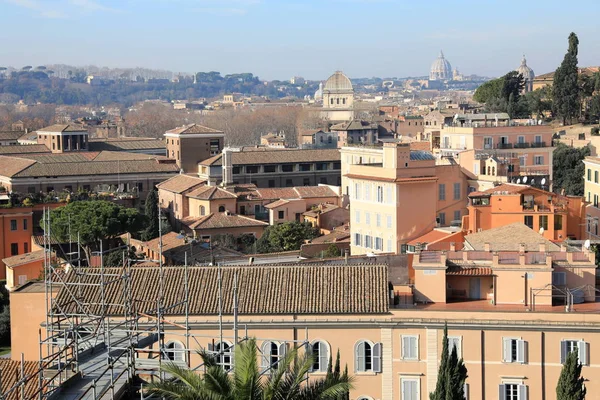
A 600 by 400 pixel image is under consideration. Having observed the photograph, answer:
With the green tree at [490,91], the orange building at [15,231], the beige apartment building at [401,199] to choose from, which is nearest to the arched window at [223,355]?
the beige apartment building at [401,199]

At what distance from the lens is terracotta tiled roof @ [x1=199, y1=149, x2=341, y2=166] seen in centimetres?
4303

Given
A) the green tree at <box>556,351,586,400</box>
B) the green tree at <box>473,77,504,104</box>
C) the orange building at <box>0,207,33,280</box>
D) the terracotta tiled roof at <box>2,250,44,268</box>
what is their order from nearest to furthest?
the green tree at <box>556,351,586,400</box>, the terracotta tiled roof at <box>2,250,44,268</box>, the orange building at <box>0,207,33,280</box>, the green tree at <box>473,77,504,104</box>

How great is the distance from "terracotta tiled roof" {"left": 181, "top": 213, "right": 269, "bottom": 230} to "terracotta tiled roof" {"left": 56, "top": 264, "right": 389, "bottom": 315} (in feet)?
48.5

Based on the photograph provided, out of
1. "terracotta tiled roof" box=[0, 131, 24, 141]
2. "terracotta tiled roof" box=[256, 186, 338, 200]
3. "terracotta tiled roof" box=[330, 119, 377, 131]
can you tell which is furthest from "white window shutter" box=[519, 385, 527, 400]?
"terracotta tiled roof" box=[0, 131, 24, 141]

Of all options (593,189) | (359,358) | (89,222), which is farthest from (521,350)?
(89,222)

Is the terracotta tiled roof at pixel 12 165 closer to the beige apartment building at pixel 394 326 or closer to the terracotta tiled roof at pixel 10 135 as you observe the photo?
the terracotta tiled roof at pixel 10 135

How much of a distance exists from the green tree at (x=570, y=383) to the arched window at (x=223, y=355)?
3.85 m

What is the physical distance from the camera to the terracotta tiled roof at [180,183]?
122 ft

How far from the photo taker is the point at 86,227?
28766 millimetres

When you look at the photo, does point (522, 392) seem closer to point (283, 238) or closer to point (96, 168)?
point (283, 238)

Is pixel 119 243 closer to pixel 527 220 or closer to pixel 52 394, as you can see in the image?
pixel 527 220

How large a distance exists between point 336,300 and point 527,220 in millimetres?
6111

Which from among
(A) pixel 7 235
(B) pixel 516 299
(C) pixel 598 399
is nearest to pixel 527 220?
(B) pixel 516 299

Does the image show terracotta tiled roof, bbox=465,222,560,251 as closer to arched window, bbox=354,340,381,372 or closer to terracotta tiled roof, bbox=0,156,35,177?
arched window, bbox=354,340,381,372
